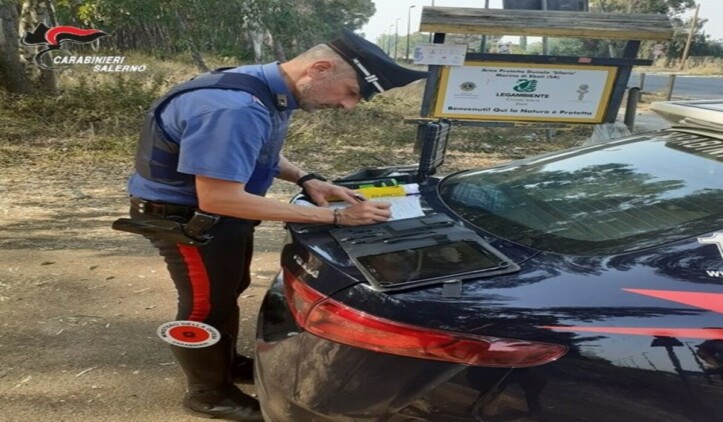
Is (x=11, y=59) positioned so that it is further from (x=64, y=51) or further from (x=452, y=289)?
(x=452, y=289)

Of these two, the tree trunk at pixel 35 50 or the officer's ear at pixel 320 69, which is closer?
the officer's ear at pixel 320 69

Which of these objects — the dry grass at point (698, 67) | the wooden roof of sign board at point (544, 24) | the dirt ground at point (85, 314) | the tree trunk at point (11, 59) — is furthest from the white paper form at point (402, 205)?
the dry grass at point (698, 67)

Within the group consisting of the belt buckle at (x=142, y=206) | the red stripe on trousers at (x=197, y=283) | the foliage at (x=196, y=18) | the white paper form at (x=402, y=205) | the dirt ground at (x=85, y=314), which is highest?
the foliage at (x=196, y=18)

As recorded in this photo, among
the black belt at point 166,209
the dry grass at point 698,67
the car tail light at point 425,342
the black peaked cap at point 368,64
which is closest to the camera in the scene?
the car tail light at point 425,342

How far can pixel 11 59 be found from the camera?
8484 mm

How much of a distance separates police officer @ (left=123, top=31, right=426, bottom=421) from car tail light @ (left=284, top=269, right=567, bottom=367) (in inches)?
17.5

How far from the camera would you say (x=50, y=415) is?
233 centimetres

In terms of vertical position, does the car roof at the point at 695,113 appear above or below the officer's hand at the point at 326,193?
above

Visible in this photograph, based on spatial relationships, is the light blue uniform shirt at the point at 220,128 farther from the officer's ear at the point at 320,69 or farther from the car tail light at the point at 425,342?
the car tail light at the point at 425,342

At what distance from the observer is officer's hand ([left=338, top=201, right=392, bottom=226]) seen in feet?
6.08

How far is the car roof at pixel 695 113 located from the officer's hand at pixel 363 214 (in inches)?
50.6

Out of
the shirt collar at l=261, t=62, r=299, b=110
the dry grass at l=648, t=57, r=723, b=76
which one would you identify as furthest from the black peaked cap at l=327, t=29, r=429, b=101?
the dry grass at l=648, t=57, r=723, b=76

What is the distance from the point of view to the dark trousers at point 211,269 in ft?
6.59

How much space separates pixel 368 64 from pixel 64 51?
9267 millimetres
